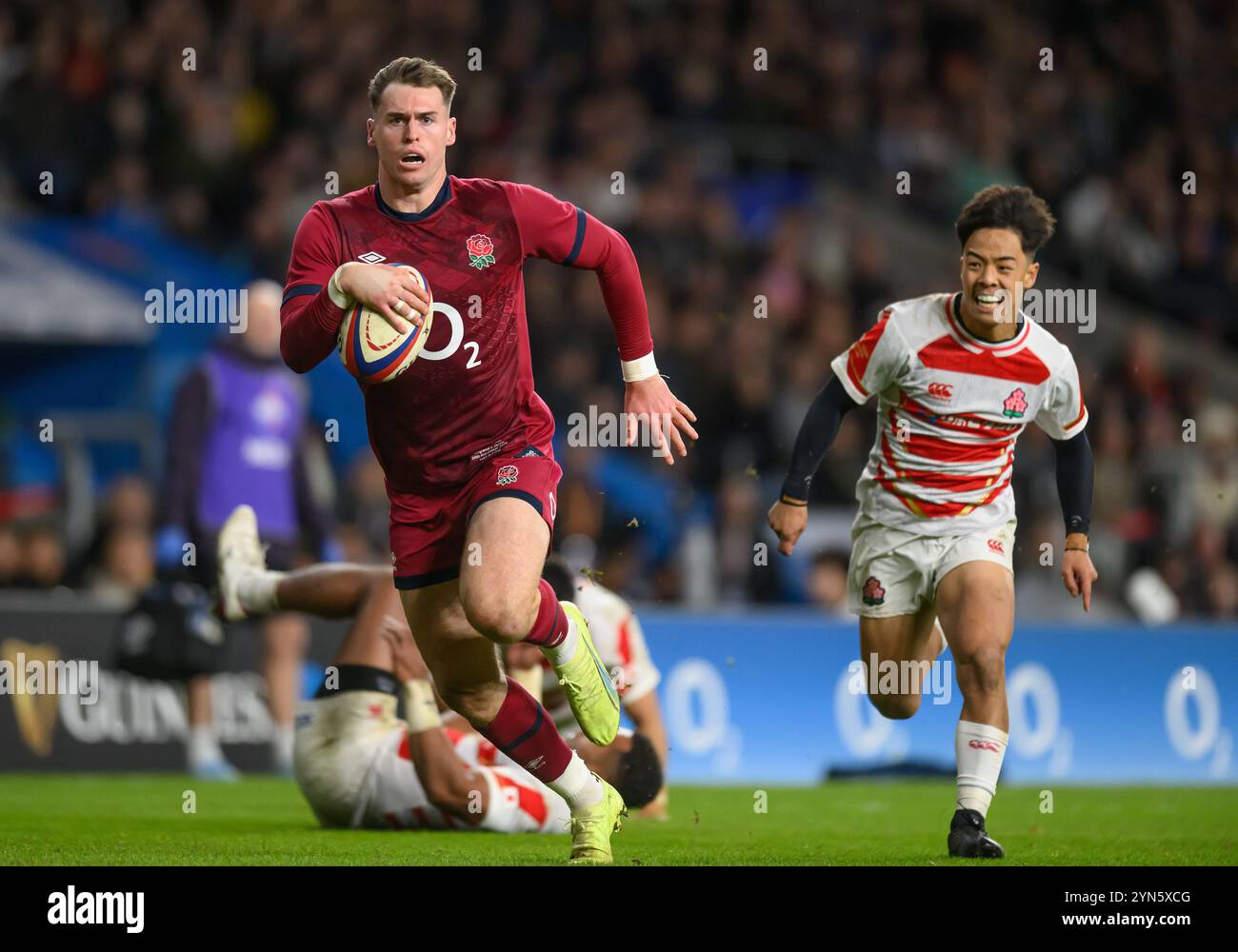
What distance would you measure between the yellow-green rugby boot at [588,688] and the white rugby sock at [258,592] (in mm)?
1942

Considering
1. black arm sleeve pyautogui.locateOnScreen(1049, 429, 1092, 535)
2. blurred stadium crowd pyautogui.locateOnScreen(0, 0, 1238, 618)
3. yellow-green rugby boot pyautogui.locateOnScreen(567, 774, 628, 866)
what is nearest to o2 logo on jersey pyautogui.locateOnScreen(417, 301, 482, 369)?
yellow-green rugby boot pyautogui.locateOnScreen(567, 774, 628, 866)

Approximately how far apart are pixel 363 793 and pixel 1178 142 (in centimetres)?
1242

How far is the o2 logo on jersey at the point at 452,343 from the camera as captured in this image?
582cm

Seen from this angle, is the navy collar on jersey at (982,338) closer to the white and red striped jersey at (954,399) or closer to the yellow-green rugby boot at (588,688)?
the white and red striped jersey at (954,399)

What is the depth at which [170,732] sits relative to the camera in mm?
10797

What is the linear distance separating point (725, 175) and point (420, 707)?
31.2 feet

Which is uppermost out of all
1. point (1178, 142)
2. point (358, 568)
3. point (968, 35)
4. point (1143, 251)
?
point (968, 35)

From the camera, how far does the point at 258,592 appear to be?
7.54 meters

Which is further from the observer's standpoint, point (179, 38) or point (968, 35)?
point (968, 35)

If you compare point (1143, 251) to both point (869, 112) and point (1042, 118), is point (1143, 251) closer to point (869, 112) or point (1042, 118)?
point (1042, 118)

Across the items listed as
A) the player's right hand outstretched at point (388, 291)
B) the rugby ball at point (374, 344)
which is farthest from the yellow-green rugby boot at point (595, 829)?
the player's right hand outstretched at point (388, 291)

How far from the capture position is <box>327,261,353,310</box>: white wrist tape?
213 inches
